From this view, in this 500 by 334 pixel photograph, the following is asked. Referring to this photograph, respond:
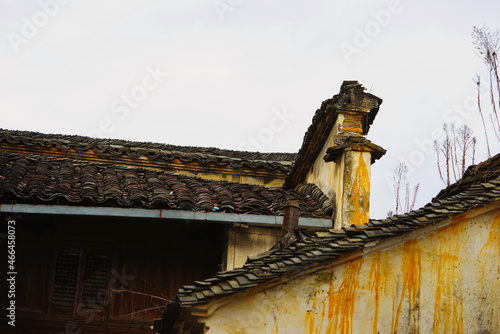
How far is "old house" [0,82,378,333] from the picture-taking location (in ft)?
29.9

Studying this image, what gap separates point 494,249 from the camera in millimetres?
7270

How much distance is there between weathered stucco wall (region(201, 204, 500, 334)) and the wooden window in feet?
11.6

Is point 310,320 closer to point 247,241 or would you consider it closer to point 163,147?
point 247,241

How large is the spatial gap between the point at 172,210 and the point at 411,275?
3459mm

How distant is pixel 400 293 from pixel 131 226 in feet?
14.6

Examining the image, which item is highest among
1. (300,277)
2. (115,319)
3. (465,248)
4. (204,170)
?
(204,170)

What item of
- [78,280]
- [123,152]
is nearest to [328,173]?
[78,280]

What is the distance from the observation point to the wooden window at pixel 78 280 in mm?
9570

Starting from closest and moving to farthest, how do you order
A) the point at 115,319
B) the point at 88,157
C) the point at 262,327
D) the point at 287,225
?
the point at 262,327
the point at 287,225
the point at 115,319
the point at 88,157

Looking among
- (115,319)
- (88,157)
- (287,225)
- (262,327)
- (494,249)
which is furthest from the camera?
(88,157)

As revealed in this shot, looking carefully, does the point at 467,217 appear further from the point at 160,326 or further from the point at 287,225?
the point at 160,326

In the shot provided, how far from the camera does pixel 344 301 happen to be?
276 inches

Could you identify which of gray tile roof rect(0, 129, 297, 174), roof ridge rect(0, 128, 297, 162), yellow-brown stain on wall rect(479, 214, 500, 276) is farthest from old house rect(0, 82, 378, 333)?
roof ridge rect(0, 128, 297, 162)

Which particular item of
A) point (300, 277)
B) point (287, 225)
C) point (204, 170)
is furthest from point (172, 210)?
point (204, 170)
